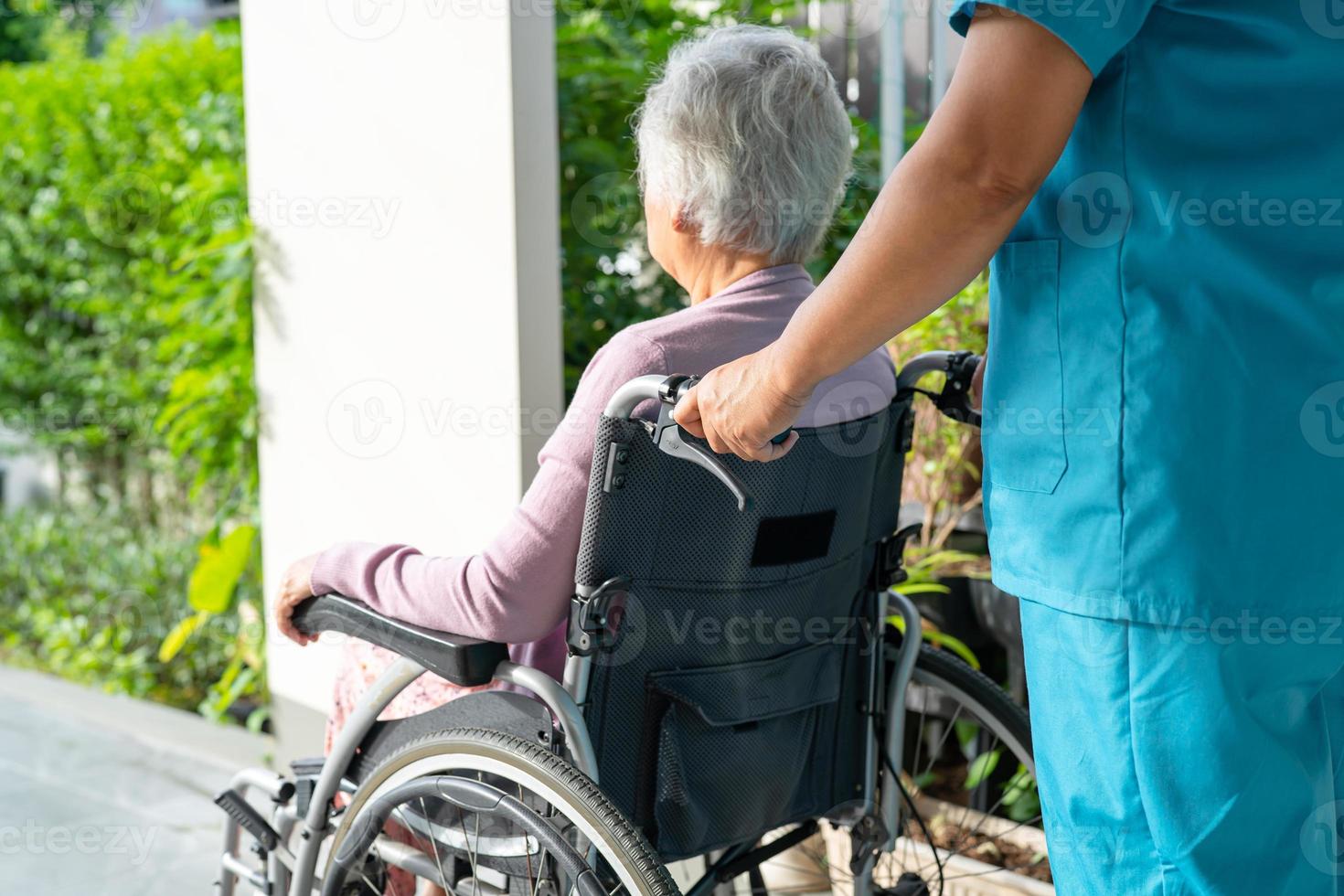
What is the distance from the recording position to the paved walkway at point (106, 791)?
8.77 ft

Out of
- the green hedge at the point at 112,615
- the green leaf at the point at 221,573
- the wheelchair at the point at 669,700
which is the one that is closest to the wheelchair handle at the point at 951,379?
the wheelchair at the point at 669,700

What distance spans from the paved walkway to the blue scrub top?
2.21 m

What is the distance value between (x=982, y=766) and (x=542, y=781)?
44.1 inches

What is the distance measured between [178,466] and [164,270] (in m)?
0.67

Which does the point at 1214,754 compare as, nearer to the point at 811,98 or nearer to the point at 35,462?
the point at 811,98

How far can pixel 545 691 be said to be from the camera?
1332 mm

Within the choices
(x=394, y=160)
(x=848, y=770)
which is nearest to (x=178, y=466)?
(x=394, y=160)
